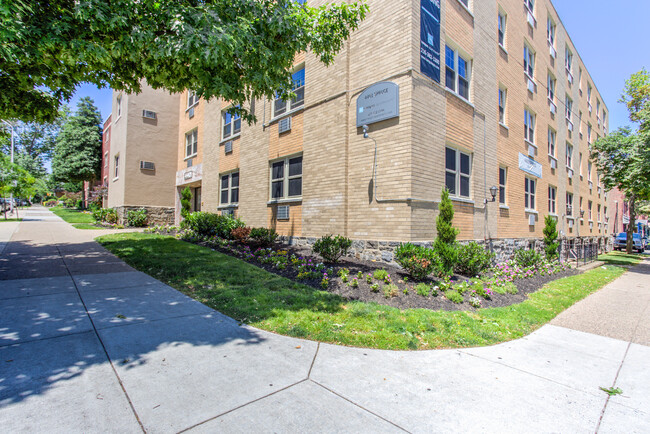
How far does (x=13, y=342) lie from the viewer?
3.45 metres

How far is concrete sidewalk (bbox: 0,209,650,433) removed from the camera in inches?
96.0

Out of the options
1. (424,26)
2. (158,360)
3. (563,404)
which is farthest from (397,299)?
(424,26)

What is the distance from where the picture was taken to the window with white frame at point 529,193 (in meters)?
14.5

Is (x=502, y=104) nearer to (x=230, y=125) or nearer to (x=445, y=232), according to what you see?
(x=445, y=232)

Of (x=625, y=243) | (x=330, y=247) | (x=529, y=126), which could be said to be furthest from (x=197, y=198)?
(x=625, y=243)

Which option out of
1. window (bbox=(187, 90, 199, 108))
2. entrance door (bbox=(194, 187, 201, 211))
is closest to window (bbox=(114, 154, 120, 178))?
entrance door (bbox=(194, 187, 201, 211))

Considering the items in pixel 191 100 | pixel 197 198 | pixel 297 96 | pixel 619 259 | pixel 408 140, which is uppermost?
pixel 191 100

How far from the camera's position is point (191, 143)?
63.2ft

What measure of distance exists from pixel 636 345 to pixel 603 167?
16.2 meters

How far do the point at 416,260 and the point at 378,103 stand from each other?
4.77 metres

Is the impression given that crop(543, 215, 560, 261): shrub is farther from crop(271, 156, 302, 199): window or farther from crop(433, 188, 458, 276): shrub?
crop(271, 156, 302, 199): window

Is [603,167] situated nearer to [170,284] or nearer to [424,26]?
[424,26]

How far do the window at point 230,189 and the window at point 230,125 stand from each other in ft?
6.53

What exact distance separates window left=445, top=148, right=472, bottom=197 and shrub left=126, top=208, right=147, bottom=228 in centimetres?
1736
